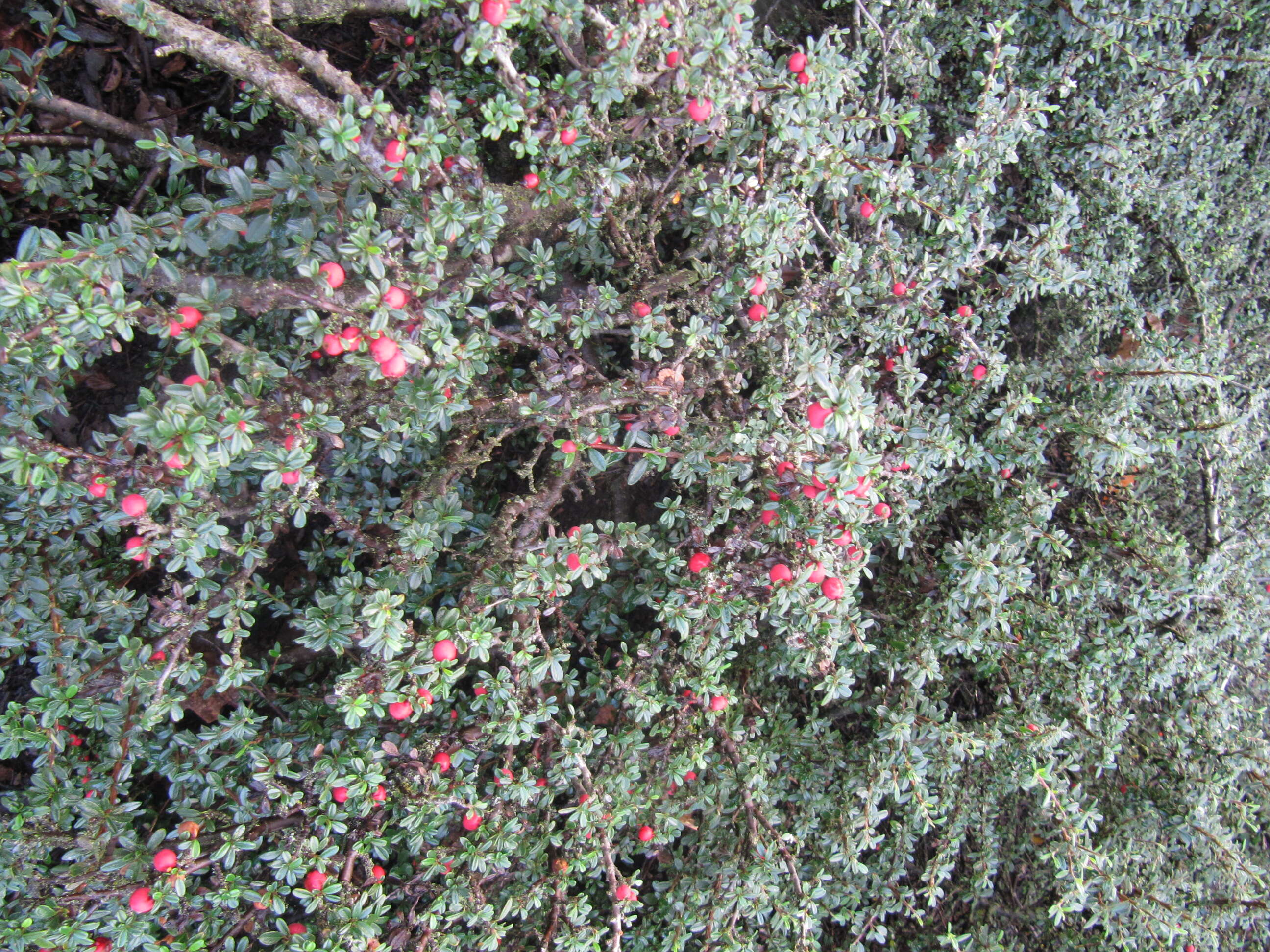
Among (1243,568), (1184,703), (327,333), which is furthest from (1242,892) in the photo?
(327,333)

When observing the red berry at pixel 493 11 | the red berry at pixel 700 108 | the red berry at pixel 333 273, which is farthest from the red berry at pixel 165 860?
the red berry at pixel 700 108

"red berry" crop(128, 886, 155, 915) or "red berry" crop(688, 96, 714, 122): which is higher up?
"red berry" crop(688, 96, 714, 122)

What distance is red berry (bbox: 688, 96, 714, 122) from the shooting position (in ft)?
6.63

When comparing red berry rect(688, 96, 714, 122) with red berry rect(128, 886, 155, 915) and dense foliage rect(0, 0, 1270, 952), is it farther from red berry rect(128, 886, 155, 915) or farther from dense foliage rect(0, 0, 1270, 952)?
red berry rect(128, 886, 155, 915)

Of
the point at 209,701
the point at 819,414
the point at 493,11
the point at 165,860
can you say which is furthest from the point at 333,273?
the point at 165,860

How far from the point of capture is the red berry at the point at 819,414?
198 centimetres

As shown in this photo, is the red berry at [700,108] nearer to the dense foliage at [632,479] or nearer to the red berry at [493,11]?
the dense foliage at [632,479]

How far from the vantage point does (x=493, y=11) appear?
1.77 meters

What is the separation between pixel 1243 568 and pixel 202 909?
4.19 m

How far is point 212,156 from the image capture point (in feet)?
7.16

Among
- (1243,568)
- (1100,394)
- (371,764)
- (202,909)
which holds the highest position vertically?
(1100,394)

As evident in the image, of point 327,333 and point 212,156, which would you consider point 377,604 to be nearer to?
point 327,333

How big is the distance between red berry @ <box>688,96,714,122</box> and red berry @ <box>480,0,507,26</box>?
0.55 m

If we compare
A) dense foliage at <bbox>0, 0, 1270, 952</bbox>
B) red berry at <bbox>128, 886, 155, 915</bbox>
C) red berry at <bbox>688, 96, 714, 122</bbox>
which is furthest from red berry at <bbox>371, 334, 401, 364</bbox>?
red berry at <bbox>128, 886, 155, 915</bbox>
